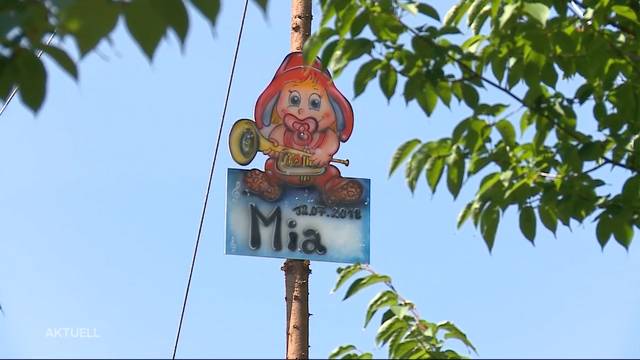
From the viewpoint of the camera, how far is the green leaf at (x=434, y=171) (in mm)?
3055

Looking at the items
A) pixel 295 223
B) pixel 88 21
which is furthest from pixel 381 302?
pixel 295 223

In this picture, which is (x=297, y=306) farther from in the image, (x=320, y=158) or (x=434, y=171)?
(x=434, y=171)

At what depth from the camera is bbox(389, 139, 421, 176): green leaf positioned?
3.12 meters

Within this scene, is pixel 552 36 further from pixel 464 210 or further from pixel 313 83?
pixel 313 83

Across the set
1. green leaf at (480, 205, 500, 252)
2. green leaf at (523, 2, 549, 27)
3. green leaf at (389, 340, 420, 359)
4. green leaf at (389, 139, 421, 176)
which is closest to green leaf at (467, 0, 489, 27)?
green leaf at (523, 2, 549, 27)

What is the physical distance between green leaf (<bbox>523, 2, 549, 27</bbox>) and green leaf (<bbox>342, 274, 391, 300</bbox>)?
0.81m

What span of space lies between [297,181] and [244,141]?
307mm

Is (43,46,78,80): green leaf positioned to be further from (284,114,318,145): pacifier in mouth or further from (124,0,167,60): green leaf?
(284,114,318,145): pacifier in mouth

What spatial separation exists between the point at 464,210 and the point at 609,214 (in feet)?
1.32

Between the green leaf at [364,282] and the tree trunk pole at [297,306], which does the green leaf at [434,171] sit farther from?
the tree trunk pole at [297,306]

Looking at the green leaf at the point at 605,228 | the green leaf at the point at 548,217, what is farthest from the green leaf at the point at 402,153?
the green leaf at the point at 605,228

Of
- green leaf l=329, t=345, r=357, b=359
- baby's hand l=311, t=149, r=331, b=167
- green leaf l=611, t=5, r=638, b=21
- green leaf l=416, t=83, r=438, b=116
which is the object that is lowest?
green leaf l=329, t=345, r=357, b=359

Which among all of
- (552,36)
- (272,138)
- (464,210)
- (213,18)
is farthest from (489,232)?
(272,138)

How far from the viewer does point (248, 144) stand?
4949 millimetres
